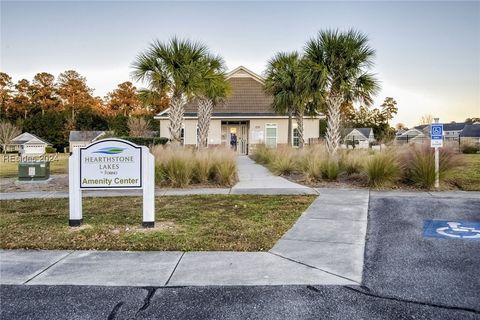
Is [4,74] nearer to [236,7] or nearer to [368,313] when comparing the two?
[236,7]

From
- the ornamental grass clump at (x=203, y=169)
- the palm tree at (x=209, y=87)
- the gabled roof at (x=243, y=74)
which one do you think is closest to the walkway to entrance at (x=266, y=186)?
the ornamental grass clump at (x=203, y=169)

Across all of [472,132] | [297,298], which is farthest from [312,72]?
[472,132]

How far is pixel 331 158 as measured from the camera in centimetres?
1288

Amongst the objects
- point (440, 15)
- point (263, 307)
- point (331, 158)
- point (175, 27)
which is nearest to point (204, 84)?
point (175, 27)

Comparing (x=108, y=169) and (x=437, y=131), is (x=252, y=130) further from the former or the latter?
(x=108, y=169)

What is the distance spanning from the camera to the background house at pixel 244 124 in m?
28.5

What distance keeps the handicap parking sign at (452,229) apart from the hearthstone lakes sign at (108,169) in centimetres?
490

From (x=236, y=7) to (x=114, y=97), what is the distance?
60.4 metres

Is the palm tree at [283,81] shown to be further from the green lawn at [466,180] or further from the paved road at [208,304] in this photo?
the paved road at [208,304]

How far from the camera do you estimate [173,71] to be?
16.3 metres

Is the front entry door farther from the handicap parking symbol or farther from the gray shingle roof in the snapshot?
the handicap parking symbol

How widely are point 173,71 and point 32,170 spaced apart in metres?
6.96

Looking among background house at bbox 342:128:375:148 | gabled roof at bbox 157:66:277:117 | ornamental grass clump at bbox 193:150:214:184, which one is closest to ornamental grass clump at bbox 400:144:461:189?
ornamental grass clump at bbox 193:150:214:184

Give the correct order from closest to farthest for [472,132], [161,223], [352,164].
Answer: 1. [161,223]
2. [352,164]
3. [472,132]
